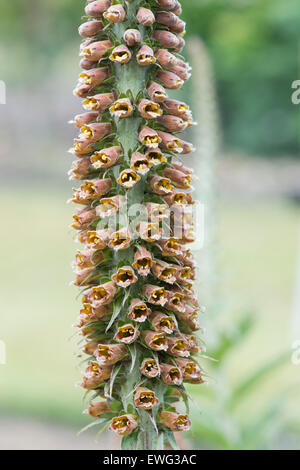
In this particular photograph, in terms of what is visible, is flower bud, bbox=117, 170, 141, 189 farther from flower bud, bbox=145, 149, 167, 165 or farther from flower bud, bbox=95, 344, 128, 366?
flower bud, bbox=95, 344, 128, 366

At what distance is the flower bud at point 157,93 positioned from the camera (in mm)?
1395

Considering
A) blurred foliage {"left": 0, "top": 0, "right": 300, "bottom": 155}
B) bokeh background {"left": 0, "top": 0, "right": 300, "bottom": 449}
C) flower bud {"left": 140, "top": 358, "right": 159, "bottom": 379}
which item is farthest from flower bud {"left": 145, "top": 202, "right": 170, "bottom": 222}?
blurred foliage {"left": 0, "top": 0, "right": 300, "bottom": 155}

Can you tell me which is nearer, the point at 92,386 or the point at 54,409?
the point at 92,386

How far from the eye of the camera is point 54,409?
739 cm

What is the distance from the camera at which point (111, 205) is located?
138 centimetres

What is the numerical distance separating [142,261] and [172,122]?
0.35m

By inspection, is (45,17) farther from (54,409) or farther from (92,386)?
(92,386)

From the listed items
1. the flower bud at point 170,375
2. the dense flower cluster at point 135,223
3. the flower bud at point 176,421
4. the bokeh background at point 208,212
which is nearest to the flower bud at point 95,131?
the dense flower cluster at point 135,223

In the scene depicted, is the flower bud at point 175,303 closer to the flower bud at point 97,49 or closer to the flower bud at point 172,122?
the flower bud at point 172,122

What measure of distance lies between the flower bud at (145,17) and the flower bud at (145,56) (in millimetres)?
56

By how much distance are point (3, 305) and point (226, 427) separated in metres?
9.17
